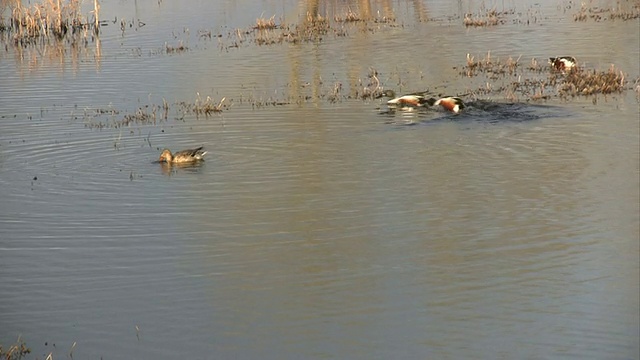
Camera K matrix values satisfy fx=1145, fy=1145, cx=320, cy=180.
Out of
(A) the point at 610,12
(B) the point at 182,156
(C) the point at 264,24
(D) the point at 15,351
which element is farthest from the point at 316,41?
(D) the point at 15,351

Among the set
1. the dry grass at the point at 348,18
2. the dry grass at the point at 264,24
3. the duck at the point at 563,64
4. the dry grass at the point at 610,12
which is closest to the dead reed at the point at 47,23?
the dry grass at the point at 264,24

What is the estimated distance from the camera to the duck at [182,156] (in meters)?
15.2

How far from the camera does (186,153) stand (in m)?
15.2

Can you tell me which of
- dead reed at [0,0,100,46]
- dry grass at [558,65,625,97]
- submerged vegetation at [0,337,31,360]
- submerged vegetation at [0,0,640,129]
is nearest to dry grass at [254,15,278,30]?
submerged vegetation at [0,0,640,129]

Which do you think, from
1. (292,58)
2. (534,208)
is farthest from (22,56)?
(534,208)

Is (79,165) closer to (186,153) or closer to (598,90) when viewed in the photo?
(186,153)

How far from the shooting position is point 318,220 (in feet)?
40.1

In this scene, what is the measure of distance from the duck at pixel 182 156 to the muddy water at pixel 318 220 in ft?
0.71

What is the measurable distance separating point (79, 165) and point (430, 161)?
4.78m

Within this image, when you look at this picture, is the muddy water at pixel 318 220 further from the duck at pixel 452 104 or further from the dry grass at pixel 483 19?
the dry grass at pixel 483 19

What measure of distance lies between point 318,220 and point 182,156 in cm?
358

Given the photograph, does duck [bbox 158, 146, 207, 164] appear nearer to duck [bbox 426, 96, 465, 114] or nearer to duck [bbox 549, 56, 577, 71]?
duck [bbox 426, 96, 465, 114]

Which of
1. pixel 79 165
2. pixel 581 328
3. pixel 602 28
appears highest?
pixel 602 28

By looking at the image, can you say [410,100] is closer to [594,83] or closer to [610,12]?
[594,83]
